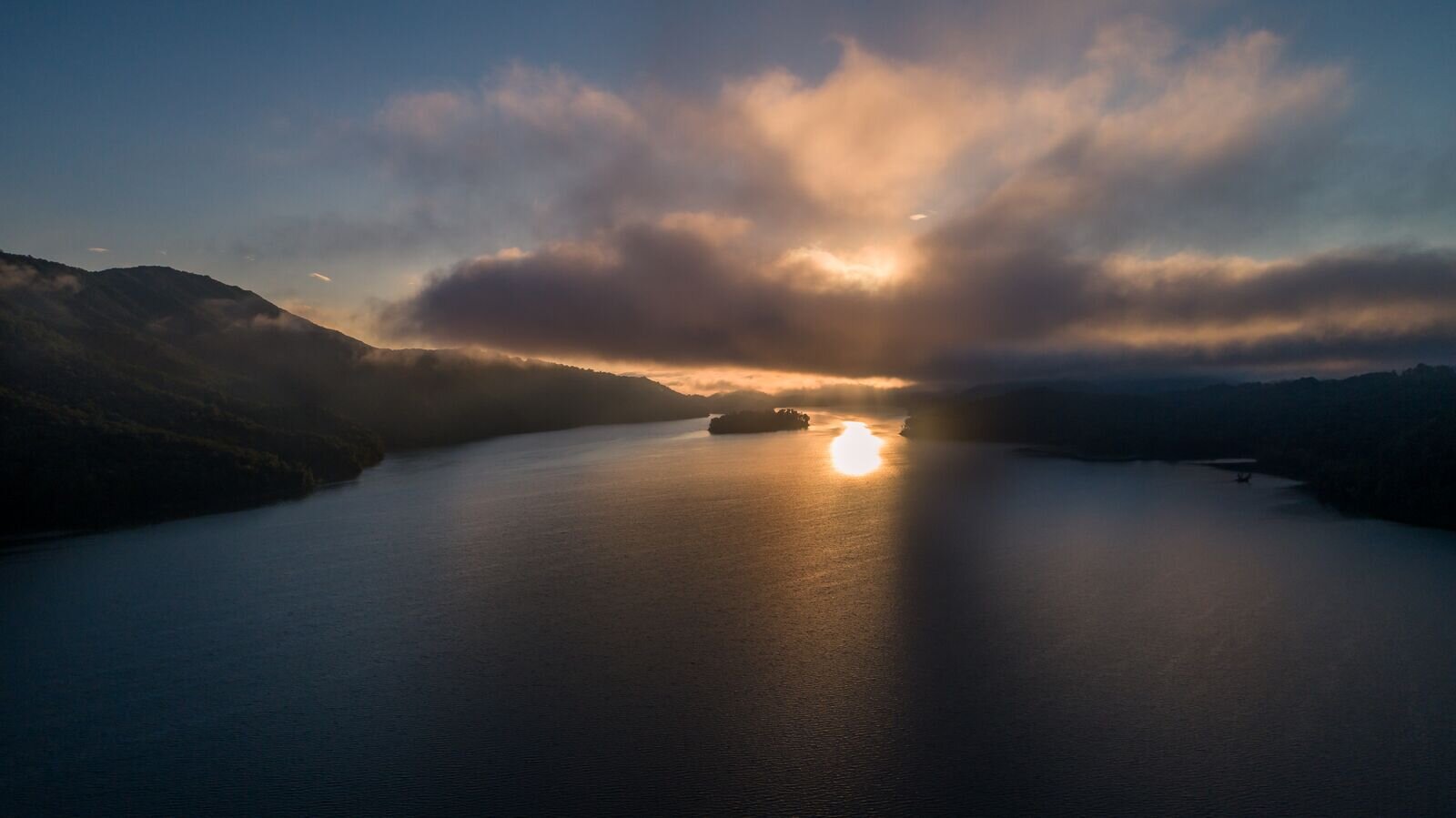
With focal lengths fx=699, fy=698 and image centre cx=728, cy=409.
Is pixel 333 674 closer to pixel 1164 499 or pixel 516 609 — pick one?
pixel 516 609

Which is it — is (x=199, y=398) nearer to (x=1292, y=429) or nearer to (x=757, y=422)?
(x=757, y=422)

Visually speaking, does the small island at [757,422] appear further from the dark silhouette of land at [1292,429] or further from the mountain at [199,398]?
the mountain at [199,398]

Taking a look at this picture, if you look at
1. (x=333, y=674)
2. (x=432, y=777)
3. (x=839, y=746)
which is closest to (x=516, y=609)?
(x=333, y=674)

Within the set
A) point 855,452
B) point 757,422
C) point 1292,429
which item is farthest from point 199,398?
point 1292,429

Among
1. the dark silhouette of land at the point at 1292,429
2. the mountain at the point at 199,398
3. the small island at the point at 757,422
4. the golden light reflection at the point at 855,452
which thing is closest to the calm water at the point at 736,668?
the dark silhouette of land at the point at 1292,429

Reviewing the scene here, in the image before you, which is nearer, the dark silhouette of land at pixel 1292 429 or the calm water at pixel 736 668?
the calm water at pixel 736 668

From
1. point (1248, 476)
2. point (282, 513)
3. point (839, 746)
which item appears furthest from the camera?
point (1248, 476)
